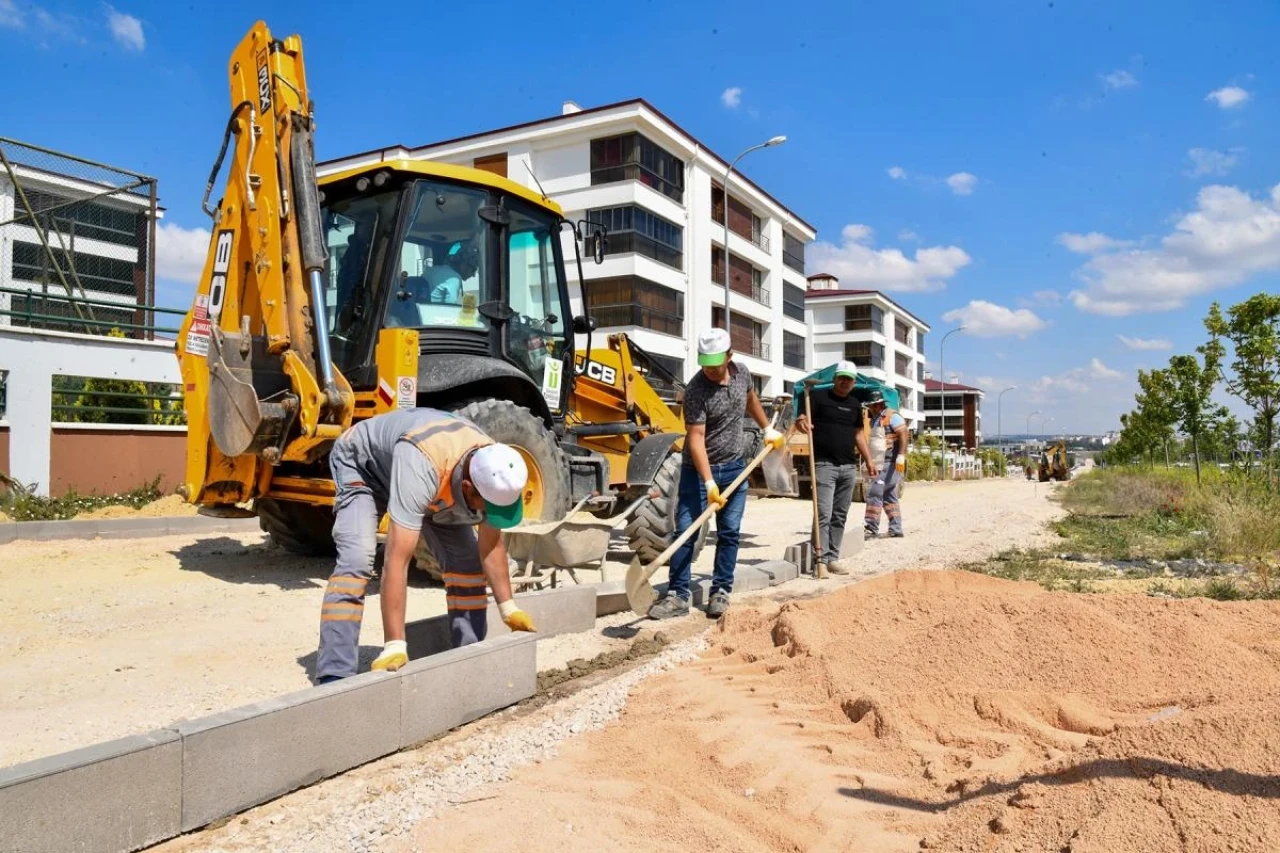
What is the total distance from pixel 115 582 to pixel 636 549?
4.18m

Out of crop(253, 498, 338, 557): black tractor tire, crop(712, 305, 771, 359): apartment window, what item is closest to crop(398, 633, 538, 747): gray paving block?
crop(253, 498, 338, 557): black tractor tire

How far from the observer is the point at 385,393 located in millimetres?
6348

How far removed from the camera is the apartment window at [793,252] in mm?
44553

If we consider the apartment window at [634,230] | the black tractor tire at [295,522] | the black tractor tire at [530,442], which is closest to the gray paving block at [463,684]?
the black tractor tire at [530,442]

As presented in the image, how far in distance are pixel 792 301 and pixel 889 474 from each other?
34713 mm

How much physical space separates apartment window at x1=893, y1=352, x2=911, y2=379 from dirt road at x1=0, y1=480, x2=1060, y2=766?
57.4 m

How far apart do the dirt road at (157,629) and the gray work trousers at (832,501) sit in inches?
23.7

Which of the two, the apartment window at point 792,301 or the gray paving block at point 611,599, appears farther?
the apartment window at point 792,301

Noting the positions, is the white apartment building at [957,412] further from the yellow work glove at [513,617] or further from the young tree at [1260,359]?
the yellow work glove at [513,617]

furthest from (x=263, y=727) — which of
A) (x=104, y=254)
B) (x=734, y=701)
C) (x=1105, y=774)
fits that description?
(x=104, y=254)

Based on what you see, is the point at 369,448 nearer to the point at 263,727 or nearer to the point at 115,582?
the point at 263,727

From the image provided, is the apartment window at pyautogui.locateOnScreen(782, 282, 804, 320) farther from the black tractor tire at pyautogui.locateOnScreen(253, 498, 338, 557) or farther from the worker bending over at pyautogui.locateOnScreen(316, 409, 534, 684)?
the worker bending over at pyautogui.locateOnScreen(316, 409, 534, 684)

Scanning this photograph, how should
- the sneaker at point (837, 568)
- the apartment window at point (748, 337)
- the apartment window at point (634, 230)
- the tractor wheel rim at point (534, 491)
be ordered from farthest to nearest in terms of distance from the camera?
the apartment window at point (748, 337), the apartment window at point (634, 230), the sneaker at point (837, 568), the tractor wheel rim at point (534, 491)

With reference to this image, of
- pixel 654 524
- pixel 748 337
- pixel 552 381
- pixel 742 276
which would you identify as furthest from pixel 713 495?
pixel 748 337
